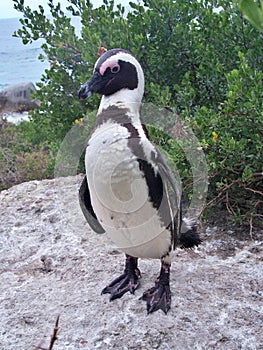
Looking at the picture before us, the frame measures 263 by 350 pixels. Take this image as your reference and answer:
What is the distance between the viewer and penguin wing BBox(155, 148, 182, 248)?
4.95ft

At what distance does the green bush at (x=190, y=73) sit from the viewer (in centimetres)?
231

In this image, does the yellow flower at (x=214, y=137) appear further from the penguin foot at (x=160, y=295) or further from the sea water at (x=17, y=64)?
the sea water at (x=17, y=64)

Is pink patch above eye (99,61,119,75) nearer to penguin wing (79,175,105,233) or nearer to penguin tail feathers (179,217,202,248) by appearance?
penguin wing (79,175,105,233)

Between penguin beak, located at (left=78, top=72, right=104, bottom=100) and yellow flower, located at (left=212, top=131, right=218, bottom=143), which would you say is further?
yellow flower, located at (left=212, top=131, right=218, bottom=143)

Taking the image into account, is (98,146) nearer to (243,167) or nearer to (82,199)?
(82,199)

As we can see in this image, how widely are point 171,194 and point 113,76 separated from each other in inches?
17.0

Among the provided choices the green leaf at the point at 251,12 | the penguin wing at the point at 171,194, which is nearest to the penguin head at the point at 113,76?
the penguin wing at the point at 171,194

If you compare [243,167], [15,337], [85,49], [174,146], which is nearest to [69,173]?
[85,49]

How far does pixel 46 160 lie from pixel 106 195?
8.90 feet

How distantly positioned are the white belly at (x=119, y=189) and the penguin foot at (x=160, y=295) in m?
0.20

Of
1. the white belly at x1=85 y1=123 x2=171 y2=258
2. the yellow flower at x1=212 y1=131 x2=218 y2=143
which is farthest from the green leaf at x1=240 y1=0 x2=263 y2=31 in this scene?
the yellow flower at x1=212 y1=131 x2=218 y2=143

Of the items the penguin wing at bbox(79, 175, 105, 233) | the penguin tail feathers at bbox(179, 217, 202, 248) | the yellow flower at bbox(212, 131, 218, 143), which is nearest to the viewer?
the penguin wing at bbox(79, 175, 105, 233)

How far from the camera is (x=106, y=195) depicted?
145 cm

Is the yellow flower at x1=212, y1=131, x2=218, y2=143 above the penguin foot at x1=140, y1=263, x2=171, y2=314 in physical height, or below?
above
